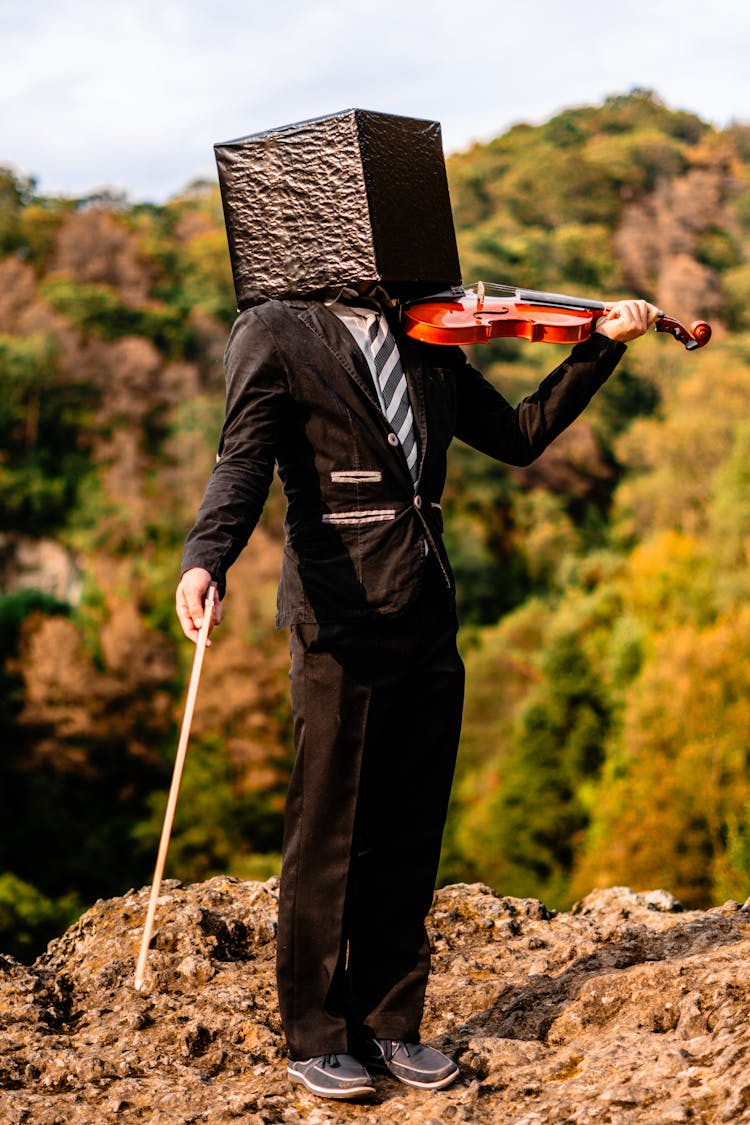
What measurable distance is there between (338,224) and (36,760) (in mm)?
33174

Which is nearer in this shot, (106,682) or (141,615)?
(106,682)

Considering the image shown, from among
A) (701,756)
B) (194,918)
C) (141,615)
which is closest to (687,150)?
(141,615)

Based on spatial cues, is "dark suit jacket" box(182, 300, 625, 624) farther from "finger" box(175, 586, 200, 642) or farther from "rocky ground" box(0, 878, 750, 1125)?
"rocky ground" box(0, 878, 750, 1125)

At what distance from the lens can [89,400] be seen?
177 ft

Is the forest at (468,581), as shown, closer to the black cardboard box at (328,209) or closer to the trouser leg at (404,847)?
the trouser leg at (404,847)

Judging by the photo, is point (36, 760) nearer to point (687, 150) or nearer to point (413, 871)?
point (413, 871)

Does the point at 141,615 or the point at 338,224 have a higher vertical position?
the point at 338,224

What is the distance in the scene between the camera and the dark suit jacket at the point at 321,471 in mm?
3416

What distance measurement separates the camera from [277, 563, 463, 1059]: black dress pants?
345 centimetres

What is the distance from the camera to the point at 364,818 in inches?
140

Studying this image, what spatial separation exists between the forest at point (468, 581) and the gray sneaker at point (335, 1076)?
9.46 meters

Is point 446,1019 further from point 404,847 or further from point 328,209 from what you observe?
point 328,209

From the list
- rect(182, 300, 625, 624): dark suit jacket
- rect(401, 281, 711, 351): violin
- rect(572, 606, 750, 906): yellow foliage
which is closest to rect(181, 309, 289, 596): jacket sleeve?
rect(182, 300, 625, 624): dark suit jacket

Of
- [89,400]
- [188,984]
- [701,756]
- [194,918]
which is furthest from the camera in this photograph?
[89,400]
